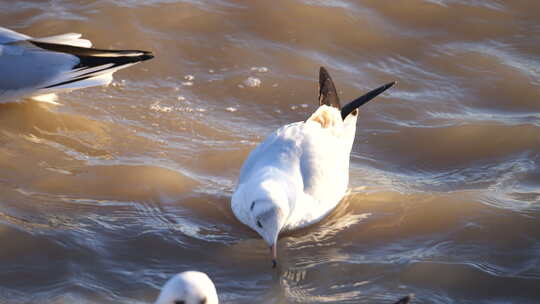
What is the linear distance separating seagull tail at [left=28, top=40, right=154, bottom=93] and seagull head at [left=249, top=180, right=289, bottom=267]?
6.15 feet

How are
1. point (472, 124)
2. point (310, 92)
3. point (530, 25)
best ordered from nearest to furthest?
point (472, 124)
point (310, 92)
point (530, 25)

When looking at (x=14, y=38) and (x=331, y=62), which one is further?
(x=331, y=62)

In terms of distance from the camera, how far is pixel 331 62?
738 cm

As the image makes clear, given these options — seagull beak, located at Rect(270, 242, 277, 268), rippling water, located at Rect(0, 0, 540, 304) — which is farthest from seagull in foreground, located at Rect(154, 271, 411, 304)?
seagull beak, located at Rect(270, 242, 277, 268)

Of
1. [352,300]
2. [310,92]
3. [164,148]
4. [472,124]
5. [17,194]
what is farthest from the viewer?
[310,92]

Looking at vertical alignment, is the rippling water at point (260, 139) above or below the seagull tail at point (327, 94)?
below

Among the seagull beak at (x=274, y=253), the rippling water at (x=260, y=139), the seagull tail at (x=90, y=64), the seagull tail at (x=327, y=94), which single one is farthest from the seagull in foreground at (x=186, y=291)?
the seagull tail at (x=90, y=64)

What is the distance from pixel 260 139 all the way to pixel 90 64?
4.44 ft

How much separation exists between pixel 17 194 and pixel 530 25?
506cm

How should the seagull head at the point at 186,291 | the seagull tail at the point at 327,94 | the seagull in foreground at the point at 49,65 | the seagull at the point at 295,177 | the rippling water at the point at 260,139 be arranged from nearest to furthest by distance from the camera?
1. the seagull head at the point at 186,291
2. the rippling water at the point at 260,139
3. the seagull at the point at 295,177
4. the seagull tail at the point at 327,94
5. the seagull in foreground at the point at 49,65

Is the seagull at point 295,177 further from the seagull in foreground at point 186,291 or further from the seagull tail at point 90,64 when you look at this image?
the seagull tail at point 90,64

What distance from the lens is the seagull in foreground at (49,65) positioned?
6.26 metres

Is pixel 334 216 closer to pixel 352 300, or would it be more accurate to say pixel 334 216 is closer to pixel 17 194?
pixel 352 300

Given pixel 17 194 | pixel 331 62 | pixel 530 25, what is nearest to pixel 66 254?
pixel 17 194
